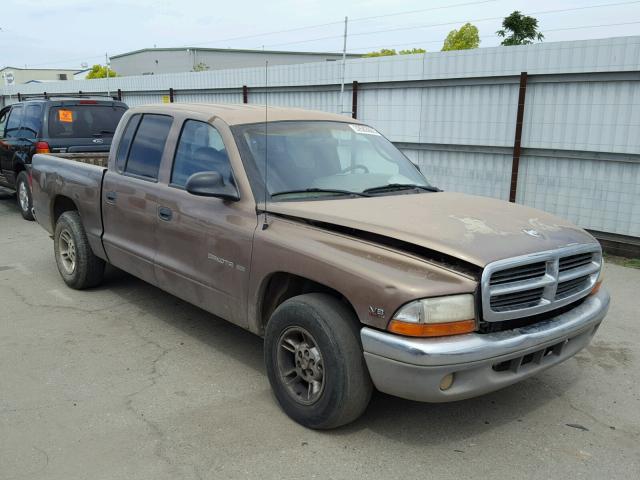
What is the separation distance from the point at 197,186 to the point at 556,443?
2682 millimetres

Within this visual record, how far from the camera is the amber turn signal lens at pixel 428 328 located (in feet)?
9.69

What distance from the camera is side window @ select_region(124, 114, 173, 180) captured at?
4.80m

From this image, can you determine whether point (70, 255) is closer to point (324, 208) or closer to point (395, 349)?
point (324, 208)

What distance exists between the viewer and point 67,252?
6.19 m

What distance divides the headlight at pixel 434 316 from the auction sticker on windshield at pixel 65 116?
27.5 ft

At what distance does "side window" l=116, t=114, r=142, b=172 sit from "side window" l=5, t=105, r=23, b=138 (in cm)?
620

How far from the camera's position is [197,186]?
3840 millimetres

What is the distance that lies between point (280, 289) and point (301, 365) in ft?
1.78

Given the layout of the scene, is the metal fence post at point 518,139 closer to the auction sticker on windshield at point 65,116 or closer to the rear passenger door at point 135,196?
the rear passenger door at point 135,196

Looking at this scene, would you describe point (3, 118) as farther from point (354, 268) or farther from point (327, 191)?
point (354, 268)

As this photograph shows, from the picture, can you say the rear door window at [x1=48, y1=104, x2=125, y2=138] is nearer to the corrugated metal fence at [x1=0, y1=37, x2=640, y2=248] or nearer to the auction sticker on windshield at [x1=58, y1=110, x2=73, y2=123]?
the auction sticker on windshield at [x1=58, y1=110, x2=73, y2=123]

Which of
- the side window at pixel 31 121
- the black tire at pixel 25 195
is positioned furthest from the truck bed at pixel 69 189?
the black tire at pixel 25 195

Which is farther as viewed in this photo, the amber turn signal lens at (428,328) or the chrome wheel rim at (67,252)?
the chrome wheel rim at (67,252)

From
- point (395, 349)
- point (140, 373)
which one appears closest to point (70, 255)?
point (140, 373)
